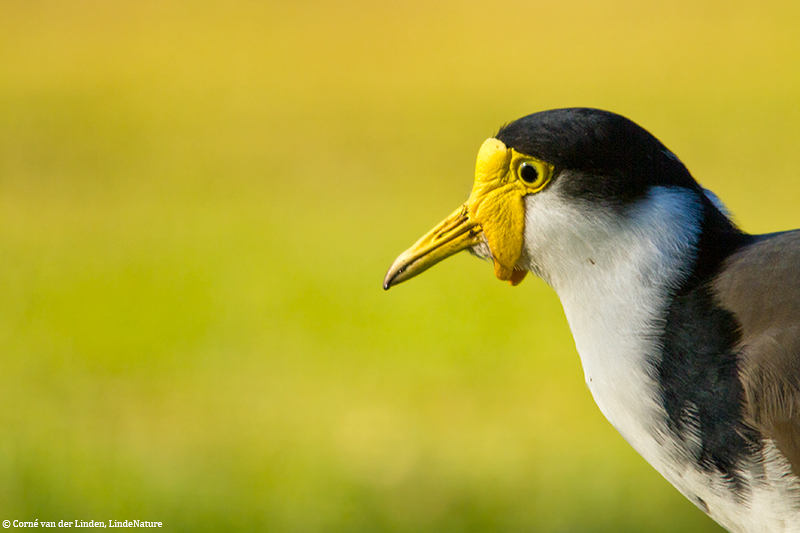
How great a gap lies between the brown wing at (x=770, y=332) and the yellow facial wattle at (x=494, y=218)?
582 mm

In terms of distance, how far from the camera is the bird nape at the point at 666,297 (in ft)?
7.48

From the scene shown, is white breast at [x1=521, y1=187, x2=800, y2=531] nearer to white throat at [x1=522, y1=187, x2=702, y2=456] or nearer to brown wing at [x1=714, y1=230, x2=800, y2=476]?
white throat at [x1=522, y1=187, x2=702, y2=456]

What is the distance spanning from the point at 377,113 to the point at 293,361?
7.31 m

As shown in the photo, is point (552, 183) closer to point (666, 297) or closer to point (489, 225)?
point (489, 225)

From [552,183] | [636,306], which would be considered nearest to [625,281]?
[636,306]

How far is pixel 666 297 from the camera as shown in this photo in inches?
94.0

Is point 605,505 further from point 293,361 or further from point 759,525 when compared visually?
point 293,361

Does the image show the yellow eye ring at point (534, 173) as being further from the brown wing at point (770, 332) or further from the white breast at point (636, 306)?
the brown wing at point (770, 332)

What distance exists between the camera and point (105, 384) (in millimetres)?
5914

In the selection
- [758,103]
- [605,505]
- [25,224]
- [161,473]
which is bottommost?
[605,505]

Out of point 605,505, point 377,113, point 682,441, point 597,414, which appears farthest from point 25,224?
point 682,441

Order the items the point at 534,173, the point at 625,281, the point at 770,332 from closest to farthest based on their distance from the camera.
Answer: the point at 770,332 < the point at 625,281 < the point at 534,173

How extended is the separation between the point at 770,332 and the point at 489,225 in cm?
84

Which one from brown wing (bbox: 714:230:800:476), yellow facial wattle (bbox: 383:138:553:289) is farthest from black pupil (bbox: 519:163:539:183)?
brown wing (bbox: 714:230:800:476)
